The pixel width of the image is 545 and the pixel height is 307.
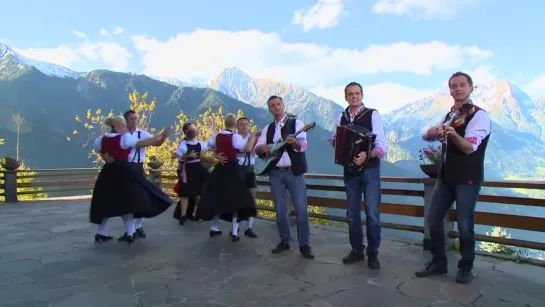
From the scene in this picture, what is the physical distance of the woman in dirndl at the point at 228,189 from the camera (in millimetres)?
5617

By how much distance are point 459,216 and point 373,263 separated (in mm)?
1004

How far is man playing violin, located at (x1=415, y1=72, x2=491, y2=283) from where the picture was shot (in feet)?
11.1

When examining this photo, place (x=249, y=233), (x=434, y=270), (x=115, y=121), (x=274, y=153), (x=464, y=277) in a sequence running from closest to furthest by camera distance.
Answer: (x=464, y=277) → (x=434, y=270) → (x=274, y=153) → (x=115, y=121) → (x=249, y=233)

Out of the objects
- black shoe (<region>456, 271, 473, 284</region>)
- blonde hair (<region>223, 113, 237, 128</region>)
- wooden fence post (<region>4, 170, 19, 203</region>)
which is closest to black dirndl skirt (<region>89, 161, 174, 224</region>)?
blonde hair (<region>223, 113, 237, 128</region>)

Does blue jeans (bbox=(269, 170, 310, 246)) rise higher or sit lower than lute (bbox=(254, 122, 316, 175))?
lower

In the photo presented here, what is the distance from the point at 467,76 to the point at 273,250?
285cm

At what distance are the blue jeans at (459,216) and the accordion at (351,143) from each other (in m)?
0.75

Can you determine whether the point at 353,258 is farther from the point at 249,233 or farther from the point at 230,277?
the point at 249,233

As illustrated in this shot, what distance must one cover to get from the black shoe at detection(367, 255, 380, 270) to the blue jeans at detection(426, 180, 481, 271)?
1.81 ft

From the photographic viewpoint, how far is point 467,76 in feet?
11.8

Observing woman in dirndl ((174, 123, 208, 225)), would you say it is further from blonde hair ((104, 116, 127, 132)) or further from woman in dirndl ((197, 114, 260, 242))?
blonde hair ((104, 116, 127, 132))

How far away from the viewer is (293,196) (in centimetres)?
466

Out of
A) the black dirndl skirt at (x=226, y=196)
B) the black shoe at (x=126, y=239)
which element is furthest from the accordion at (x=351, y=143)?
the black shoe at (x=126, y=239)

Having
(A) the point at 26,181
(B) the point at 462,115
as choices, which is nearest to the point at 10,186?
(A) the point at 26,181
